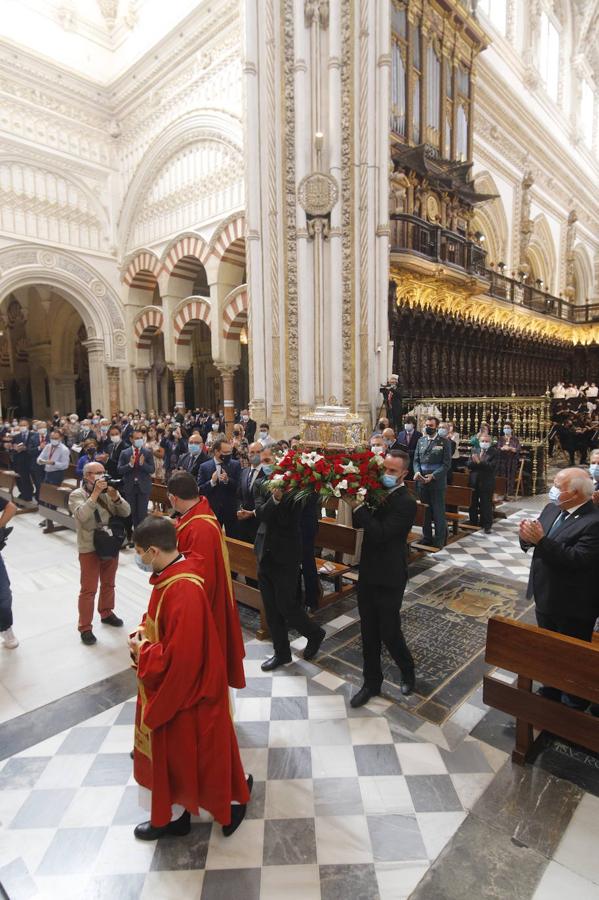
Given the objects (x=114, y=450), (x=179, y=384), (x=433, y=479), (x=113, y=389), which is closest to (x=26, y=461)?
(x=114, y=450)

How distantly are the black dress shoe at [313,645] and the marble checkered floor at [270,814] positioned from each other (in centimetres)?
56

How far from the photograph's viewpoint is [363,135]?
35.1ft

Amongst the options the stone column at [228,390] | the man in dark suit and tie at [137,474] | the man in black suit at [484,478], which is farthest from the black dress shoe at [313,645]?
the stone column at [228,390]

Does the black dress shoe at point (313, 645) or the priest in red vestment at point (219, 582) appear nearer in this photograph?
the priest in red vestment at point (219, 582)

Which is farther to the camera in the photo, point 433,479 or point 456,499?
point 456,499

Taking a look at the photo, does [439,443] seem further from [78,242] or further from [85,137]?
[85,137]

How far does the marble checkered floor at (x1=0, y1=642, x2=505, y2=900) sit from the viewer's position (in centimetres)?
216

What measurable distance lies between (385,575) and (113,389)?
16.8 m

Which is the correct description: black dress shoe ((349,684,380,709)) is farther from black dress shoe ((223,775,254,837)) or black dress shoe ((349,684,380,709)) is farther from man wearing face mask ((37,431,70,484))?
man wearing face mask ((37,431,70,484))

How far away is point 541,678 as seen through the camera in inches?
106

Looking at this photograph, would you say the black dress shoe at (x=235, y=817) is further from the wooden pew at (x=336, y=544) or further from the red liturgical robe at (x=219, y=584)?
the wooden pew at (x=336, y=544)

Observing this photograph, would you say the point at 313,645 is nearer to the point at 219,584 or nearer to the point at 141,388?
the point at 219,584

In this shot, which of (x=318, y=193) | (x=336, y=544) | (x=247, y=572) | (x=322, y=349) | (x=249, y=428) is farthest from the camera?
(x=322, y=349)

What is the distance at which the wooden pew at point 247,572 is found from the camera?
13.8 ft
